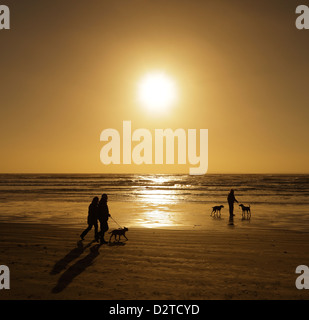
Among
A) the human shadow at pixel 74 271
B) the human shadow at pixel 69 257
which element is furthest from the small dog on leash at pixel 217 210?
the human shadow at pixel 74 271

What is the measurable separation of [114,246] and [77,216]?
29.2 feet

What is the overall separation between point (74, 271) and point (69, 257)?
152 cm

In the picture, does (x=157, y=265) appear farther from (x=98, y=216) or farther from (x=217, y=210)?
(x=217, y=210)

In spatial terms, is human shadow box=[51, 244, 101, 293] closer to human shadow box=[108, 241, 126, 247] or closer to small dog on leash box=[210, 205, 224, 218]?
human shadow box=[108, 241, 126, 247]

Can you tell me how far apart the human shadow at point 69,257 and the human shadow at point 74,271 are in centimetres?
27

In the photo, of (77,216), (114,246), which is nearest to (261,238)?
(114,246)

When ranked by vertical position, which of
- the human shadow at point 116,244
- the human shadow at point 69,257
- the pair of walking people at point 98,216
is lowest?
the human shadow at point 116,244

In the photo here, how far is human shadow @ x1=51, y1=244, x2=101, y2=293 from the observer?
23.2 ft

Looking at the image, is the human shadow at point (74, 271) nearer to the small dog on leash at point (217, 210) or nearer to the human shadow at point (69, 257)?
the human shadow at point (69, 257)

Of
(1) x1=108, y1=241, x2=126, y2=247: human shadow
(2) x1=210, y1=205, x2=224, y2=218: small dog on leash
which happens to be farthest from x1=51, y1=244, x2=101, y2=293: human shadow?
(2) x1=210, y1=205, x2=224, y2=218: small dog on leash

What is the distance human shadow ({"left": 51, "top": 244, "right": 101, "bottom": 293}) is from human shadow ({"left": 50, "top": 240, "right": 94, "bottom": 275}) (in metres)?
0.27

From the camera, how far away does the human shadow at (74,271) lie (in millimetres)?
7059

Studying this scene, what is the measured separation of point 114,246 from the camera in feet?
36.4

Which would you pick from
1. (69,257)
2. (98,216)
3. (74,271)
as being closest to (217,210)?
(98,216)
